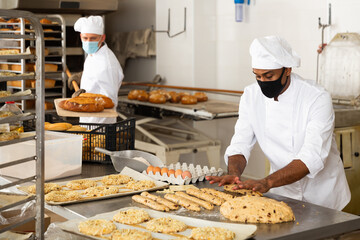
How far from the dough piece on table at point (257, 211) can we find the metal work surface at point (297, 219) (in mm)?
25

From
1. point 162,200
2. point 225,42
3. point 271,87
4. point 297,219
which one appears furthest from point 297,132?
point 225,42

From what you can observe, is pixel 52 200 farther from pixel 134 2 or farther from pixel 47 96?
pixel 134 2

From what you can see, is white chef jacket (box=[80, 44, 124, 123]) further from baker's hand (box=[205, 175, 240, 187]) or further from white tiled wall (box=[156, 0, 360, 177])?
baker's hand (box=[205, 175, 240, 187])

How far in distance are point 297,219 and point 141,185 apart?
30.0 inches

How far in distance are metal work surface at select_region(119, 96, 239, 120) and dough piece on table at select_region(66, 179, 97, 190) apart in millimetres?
2333

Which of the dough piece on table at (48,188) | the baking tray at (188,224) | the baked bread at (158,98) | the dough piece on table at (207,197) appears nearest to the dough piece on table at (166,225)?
the baking tray at (188,224)

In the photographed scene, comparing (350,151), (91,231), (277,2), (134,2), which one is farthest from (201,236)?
(134,2)

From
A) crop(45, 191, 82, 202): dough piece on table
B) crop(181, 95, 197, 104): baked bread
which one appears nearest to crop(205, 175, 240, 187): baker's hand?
crop(45, 191, 82, 202): dough piece on table

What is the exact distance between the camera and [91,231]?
182 cm

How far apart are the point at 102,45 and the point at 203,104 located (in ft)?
3.92

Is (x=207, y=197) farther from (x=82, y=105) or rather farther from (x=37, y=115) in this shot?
(x=82, y=105)

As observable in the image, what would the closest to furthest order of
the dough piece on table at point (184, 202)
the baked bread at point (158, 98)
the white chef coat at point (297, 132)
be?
1. the dough piece on table at point (184, 202)
2. the white chef coat at point (297, 132)
3. the baked bread at point (158, 98)

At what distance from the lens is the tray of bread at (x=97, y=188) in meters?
2.26

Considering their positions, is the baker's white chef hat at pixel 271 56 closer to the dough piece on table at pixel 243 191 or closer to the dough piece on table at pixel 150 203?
the dough piece on table at pixel 243 191
